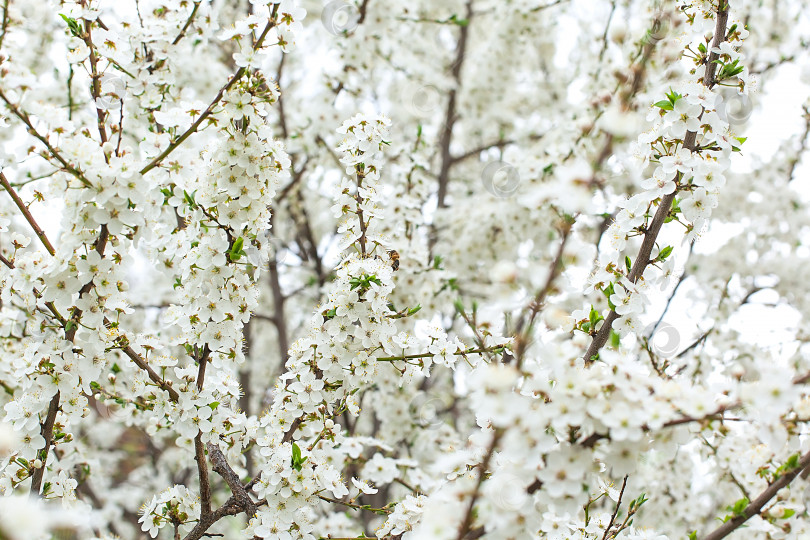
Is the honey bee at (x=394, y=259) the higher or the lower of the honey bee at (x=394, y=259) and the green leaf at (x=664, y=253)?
the higher

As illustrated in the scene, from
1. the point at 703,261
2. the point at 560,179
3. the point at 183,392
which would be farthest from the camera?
the point at 703,261

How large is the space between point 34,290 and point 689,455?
478 cm

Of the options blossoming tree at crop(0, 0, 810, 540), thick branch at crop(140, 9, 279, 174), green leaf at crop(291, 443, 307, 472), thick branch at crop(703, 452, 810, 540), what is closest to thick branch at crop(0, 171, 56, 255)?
blossoming tree at crop(0, 0, 810, 540)

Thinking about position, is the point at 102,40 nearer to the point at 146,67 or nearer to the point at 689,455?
the point at 146,67

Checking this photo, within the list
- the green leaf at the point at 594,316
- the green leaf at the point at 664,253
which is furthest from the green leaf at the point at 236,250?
the green leaf at the point at 664,253

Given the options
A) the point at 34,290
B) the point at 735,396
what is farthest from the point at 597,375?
the point at 34,290

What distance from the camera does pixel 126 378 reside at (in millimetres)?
3057

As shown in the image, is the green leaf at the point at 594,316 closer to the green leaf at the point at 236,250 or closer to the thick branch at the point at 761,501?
the thick branch at the point at 761,501

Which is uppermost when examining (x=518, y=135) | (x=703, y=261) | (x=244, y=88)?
(x=518, y=135)

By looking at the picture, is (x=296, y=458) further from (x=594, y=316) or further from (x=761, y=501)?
(x=761, y=501)

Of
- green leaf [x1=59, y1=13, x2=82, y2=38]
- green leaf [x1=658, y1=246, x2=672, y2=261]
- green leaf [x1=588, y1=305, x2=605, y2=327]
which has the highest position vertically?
green leaf [x1=59, y1=13, x2=82, y2=38]

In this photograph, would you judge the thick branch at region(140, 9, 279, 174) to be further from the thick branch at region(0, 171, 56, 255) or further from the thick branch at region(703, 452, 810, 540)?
the thick branch at region(703, 452, 810, 540)

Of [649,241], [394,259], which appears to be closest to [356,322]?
[394,259]

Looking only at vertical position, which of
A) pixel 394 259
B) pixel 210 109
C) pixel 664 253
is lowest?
pixel 664 253
